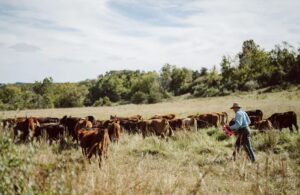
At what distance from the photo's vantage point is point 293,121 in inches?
712

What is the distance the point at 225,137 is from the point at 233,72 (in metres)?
58.5

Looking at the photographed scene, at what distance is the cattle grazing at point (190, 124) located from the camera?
61.5 ft

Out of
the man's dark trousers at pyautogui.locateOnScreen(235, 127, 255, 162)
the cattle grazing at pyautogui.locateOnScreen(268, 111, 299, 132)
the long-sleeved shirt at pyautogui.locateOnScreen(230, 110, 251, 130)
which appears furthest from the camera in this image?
the cattle grazing at pyautogui.locateOnScreen(268, 111, 299, 132)

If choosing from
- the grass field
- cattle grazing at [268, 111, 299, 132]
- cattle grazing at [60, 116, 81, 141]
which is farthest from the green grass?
cattle grazing at [268, 111, 299, 132]

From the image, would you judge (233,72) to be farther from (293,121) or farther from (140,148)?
(140,148)

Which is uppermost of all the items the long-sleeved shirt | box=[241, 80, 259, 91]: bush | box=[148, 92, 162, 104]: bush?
box=[241, 80, 259, 91]: bush

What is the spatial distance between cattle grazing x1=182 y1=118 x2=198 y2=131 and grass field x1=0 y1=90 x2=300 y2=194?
3.06 ft

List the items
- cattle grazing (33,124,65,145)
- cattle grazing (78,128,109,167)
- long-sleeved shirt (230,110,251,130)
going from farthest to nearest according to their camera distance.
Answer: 1. cattle grazing (33,124,65,145)
2. long-sleeved shirt (230,110,251,130)
3. cattle grazing (78,128,109,167)

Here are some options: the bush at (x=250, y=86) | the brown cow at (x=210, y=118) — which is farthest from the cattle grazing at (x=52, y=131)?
the bush at (x=250, y=86)

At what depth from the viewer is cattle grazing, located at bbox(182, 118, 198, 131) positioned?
18.8 metres

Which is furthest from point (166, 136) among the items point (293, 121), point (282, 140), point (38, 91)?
point (38, 91)

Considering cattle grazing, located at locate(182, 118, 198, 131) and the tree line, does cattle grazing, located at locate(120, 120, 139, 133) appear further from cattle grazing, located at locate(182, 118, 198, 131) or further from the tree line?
the tree line

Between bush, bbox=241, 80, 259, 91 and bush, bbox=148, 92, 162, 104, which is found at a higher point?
bush, bbox=241, 80, 259, 91

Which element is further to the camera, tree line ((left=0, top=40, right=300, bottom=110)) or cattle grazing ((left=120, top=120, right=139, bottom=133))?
tree line ((left=0, top=40, right=300, bottom=110))
